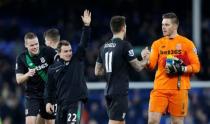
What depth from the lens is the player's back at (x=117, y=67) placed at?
12289 mm

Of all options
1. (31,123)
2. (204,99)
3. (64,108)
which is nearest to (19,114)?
(204,99)

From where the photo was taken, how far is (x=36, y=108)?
45.3 feet

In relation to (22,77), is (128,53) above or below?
above

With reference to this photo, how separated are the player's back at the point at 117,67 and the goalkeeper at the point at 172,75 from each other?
512mm

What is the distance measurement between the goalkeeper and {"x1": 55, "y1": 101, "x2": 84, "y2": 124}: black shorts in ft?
4.07

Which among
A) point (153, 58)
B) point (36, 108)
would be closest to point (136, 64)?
point (153, 58)

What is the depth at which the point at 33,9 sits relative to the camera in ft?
86.2

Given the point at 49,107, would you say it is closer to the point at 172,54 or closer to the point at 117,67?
the point at 117,67

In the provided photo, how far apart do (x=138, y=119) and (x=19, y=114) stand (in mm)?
3478

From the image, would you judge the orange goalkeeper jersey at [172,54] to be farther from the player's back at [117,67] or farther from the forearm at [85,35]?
the forearm at [85,35]

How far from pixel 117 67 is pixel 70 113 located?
109 centimetres

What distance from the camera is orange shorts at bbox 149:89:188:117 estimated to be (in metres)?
12.7

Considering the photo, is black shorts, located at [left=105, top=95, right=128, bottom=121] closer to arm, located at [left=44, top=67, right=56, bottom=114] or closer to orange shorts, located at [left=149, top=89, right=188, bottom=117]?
orange shorts, located at [left=149, top=89, right=188, bottom=117]

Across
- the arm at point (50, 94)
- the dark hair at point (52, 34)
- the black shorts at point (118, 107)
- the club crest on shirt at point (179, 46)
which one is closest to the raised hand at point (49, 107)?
the arm at point (50, 94)
